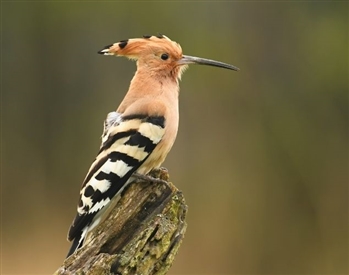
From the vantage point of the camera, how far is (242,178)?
15.3ft

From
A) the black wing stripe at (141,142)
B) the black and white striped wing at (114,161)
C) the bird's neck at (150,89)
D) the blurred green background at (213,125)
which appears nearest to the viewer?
the black and white striped wing at (114,161)

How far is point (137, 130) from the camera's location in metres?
2.21

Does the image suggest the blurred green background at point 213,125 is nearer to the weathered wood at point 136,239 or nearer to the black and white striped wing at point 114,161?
the black and white striped wing at point 114,161

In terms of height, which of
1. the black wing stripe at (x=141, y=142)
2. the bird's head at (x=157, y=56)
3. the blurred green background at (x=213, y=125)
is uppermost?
the bird's head at (x=157, y=56)

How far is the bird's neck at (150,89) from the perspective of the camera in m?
2.35

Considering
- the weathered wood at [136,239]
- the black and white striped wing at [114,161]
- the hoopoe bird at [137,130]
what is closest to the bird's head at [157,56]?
the hoopoe bird at [137,130]

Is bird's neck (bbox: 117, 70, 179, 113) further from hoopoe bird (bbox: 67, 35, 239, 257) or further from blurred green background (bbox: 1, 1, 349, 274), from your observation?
blurred green background (bbox: 1, 1, 349, 274)

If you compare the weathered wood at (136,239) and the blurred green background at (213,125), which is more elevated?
the weathered wood at (136,239)

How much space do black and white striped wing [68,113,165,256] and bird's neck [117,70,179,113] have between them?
9cm

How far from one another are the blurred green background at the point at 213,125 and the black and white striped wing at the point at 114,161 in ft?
6.19

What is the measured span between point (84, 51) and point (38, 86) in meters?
0.42

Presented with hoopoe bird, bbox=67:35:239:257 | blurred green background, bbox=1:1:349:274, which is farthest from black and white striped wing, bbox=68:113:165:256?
blurred green background, bbox=1:1:349:274

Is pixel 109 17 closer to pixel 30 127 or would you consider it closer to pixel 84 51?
pixel 84 51

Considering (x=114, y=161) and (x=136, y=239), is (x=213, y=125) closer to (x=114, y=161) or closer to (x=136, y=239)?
(x=114, y=161)
